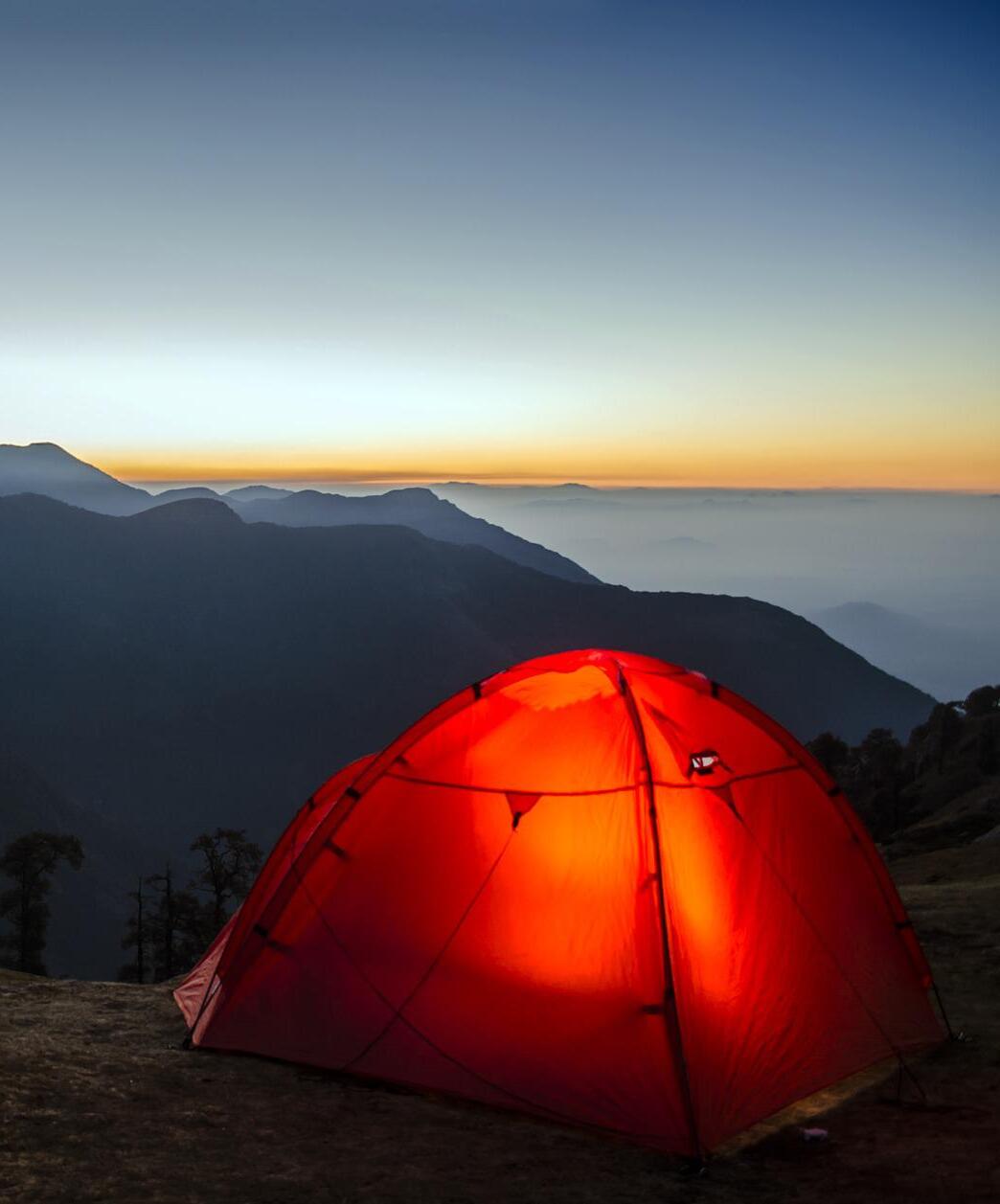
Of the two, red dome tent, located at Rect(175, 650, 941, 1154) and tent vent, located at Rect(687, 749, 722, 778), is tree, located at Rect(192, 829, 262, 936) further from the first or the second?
tent vent, located at Rect(687, 749, 722, 778)

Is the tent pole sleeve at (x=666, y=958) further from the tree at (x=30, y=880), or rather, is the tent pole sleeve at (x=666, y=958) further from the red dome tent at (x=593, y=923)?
the tree at (x=30, y=880)

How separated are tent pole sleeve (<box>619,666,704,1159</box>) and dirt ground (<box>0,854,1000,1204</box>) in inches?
17.9

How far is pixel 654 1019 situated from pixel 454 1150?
190 centimetres

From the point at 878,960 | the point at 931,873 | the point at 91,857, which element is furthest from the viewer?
the point at 91,857

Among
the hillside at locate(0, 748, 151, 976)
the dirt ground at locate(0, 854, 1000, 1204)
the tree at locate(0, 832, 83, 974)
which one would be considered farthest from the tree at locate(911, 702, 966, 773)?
the hillside at locate(0, 748, 151, 976)

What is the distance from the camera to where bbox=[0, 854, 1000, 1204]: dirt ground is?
22.3ft

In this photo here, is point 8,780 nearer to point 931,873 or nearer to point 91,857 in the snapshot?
point 91,857

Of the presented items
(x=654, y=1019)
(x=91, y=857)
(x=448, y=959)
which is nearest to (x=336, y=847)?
(x=448, y=959)

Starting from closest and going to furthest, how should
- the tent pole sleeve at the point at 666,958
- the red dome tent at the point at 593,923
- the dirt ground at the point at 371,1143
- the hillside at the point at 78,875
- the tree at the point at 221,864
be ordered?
the dirt ground at the point at 371,1143 → the tent pole sleeve at the point at 666,958 → the red dome tent at the point at 593,923 → the tree at the point at 221,864 → the hillside at the point at 78,875

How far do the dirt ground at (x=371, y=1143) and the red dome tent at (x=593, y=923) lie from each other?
1.08 ft

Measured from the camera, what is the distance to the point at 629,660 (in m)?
10.4

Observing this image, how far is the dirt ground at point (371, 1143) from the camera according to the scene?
6.80 metres

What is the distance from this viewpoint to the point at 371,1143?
759 cm

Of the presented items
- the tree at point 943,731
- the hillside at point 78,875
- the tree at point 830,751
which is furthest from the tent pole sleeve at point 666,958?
the hillside at point 78,875
